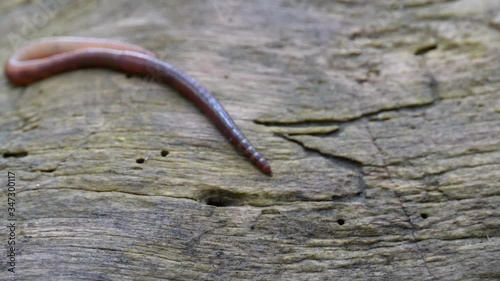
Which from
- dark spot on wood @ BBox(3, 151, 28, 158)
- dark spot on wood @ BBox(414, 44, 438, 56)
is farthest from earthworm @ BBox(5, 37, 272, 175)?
dark spot on wood @ BBox(414, 44, 438, 56)

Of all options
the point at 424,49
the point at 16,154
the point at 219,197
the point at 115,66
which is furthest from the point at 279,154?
the point at 16,154

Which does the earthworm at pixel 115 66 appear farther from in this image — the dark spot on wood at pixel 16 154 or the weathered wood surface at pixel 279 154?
the dark spot on wood at pixel 16 154

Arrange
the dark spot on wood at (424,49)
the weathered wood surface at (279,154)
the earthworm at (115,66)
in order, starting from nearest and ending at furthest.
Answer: the weathered wood surface at (279,154), the earthworm at (115,66), the dark spot on wood at (424,49)

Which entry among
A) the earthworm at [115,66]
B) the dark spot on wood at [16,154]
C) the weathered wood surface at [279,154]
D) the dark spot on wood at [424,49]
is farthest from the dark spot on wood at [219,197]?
the dark spot on wood at [424,49]

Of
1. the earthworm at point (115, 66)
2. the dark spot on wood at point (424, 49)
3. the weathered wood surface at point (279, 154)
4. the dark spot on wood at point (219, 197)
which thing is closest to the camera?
the weathered wood surface at point (279, 154)

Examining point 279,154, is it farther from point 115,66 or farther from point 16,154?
point 16,154

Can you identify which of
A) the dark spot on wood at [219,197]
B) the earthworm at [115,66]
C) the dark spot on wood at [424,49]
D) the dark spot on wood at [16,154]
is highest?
the earthworm at [115,66]
